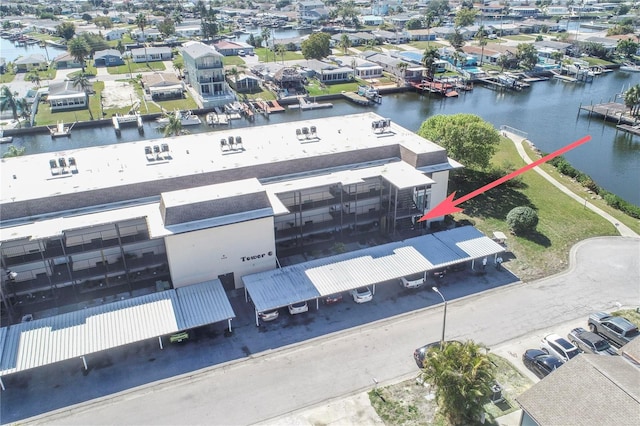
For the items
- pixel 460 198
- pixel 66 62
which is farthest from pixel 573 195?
pixel 66 62

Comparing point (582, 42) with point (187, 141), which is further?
point (582, 42)

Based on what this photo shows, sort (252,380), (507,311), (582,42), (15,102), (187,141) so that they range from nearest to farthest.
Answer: (252,380)
(507,311)
(187,141)
(15,102)
(582,42)

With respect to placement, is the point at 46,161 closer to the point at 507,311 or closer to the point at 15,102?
the point at 507,311

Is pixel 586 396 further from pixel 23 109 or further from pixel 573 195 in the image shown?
pixel 23 109

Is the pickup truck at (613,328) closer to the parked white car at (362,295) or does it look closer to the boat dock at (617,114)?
the parked white car at (362,295)

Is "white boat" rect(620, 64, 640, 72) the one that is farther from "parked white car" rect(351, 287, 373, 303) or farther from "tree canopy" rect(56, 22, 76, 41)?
"tree canopy" rect(56, 22, 76, 41)

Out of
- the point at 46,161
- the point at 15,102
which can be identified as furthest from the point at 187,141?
the point at 15,102

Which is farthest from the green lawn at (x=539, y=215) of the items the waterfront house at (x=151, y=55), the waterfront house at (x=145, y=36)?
the waterfront house at (x=145, y=36)
